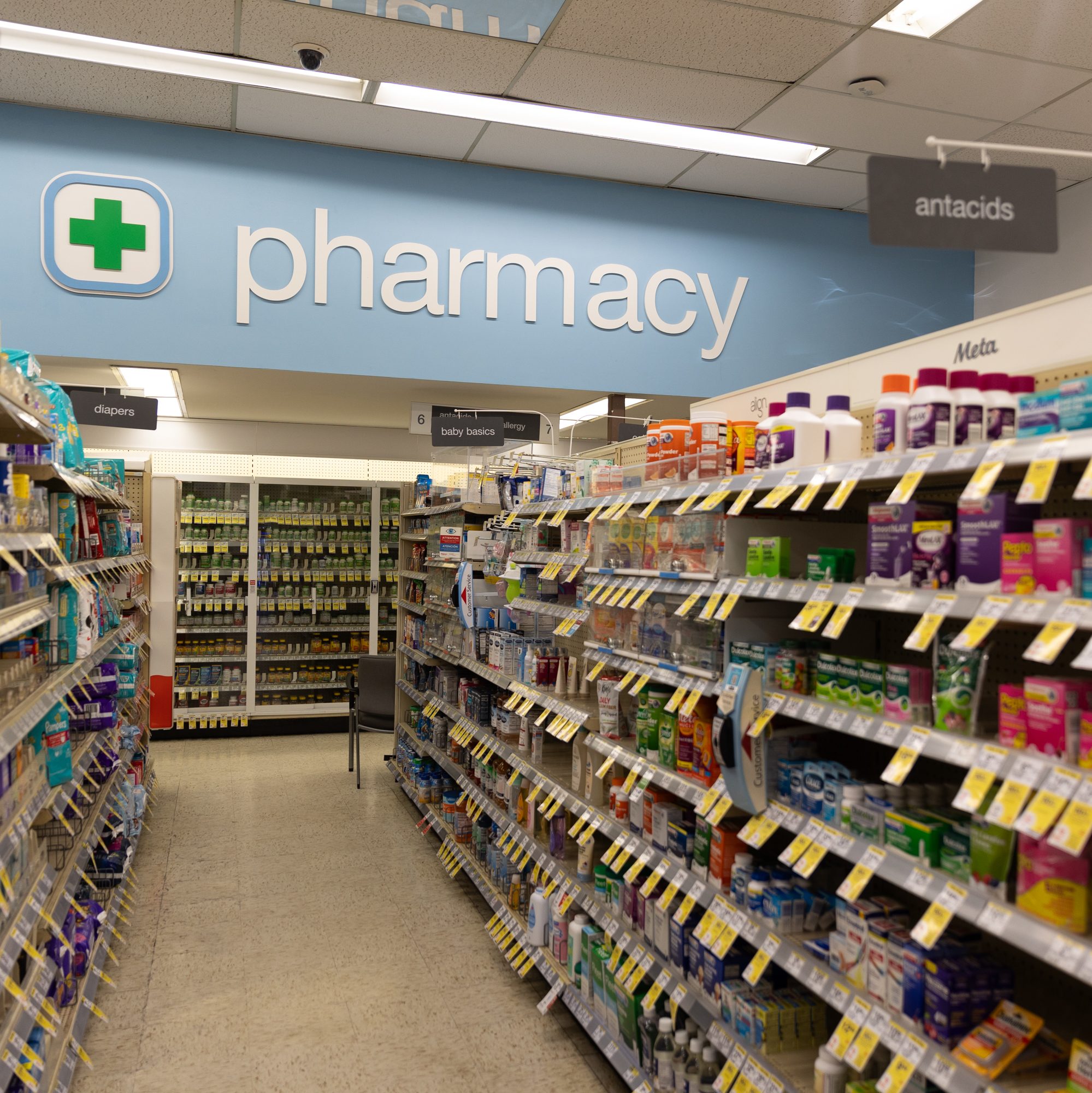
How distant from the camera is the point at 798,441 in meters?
2.44

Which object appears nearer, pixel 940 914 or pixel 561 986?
pixel 940 914

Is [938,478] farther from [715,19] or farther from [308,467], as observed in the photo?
[308,467]

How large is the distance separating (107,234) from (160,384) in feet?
7.22

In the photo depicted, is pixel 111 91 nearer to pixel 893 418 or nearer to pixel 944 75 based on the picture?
pixel 944 75

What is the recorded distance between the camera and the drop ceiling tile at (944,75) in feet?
15.4

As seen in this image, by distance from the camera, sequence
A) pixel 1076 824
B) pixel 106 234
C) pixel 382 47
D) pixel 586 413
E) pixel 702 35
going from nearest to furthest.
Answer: pixel 1076 824 < pixel 702 35 < pixel 382 47 < pixel 106 234 < pixel 586 413

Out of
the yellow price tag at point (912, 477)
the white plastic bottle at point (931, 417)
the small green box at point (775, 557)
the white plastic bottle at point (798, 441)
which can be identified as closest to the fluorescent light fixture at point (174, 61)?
the white plastic bottle at point (798, 441)

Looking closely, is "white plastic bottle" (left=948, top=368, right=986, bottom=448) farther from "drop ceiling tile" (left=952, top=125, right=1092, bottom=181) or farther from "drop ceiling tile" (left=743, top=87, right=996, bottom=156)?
"drop ceiling tile" (left=952, top=125, right=1092, bottom=181)

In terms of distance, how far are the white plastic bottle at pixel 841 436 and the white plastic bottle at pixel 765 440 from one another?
0.15m

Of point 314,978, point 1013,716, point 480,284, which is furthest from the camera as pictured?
point 480,284

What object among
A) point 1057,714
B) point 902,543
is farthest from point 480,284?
point 1057,714

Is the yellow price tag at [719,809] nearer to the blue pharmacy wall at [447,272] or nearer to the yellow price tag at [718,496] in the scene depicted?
the yellow price tag at [718,496]

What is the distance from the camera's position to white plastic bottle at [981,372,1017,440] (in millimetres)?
1970

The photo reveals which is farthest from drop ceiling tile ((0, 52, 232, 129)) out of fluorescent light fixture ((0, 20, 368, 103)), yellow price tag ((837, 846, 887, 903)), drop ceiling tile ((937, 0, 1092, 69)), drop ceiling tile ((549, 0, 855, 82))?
yellow price tag ((837, 846, 887, 903))
